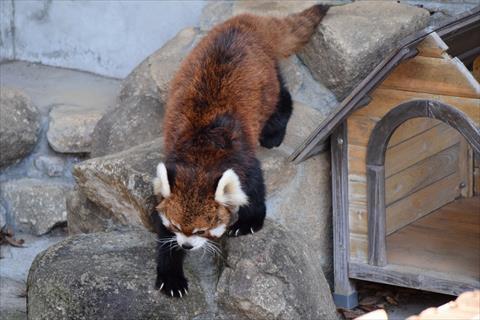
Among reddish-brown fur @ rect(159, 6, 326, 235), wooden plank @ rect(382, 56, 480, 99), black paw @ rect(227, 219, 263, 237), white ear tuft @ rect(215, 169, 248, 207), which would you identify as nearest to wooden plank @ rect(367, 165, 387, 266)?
wooden plank @ rect(382, 56, 480, 99)

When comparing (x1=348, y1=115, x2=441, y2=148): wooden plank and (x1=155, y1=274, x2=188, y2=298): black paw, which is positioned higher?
(x1=348, y1=115, x2=441, y2=148): wooden plank

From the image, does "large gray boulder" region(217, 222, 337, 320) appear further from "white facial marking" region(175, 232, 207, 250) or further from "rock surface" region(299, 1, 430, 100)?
"rock surface" region(299, 1, 430, 100)

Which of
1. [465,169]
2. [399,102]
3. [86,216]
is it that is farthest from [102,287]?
[465,169]

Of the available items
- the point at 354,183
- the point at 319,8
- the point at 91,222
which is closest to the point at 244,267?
the point at 354,183

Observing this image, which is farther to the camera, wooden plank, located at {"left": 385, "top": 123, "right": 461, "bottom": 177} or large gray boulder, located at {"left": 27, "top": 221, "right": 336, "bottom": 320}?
wooden plank, located at {"left": 385, "top": 123, "right": 461, "bottom": 177}

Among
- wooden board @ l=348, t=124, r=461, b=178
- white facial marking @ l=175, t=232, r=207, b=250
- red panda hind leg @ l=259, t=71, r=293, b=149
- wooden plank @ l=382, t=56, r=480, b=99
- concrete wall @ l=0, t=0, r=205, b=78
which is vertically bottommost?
white facial marking @ l=175, t=232, r=207, b=250

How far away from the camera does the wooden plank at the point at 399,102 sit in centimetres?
393

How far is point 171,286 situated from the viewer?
3.55 m

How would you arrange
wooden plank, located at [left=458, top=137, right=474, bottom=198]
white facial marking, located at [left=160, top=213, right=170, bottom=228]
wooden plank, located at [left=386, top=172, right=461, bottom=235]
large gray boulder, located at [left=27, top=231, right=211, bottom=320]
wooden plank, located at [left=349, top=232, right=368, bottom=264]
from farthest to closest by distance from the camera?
wooden plank, located at [left=458, top=137, right=474, bottom=198] → wooden plank, located at [left=386, top=172, right=461, bottom=235] → wooden plank, located at [left=349, top=232, right=368, bottom=264] → white facial marking, located at [left=160, top=213, right=170, bottom=228] → large gray boulder, located at [left=27, top=231, right=211, bottom=320]

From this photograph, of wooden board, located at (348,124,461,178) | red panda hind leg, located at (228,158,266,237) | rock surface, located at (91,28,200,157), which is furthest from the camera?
rock surface, located at (91,28,200,157)

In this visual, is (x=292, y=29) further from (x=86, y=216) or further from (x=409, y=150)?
(x=86, y=216)

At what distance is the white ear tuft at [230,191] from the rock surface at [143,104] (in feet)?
5.00

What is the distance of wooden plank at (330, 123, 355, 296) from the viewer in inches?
178

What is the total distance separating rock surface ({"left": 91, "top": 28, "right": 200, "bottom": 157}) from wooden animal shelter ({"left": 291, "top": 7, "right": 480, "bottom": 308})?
3.53ft
